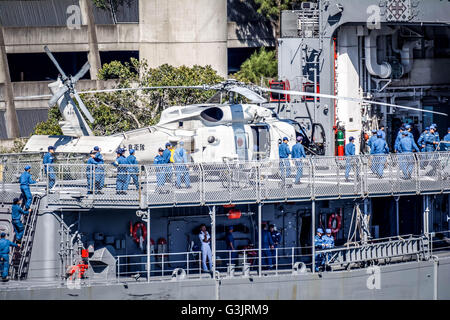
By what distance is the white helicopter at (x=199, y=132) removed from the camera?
82.8ft

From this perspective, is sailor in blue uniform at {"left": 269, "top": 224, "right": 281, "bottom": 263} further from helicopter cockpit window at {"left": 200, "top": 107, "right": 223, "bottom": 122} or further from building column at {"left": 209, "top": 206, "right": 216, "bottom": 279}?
helicopter cockpit window at {"left": 200, "top": 107, "right": 223, "bottom": 122}

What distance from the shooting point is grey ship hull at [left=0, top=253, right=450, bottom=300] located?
69.3 ft

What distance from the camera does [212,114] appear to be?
25656 millimetres

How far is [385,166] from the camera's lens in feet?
80.3

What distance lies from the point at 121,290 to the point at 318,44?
11877mm

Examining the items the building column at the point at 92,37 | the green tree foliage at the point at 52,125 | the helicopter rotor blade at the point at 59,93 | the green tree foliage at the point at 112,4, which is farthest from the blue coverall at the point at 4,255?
the green tree foliage at the point at 112,4

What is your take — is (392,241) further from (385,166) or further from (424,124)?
(424,124)

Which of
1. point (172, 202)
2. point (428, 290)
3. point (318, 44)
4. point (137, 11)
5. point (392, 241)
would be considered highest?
point (137, 11)

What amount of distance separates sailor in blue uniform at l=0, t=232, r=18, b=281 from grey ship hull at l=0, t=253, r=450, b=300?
0.42 metres

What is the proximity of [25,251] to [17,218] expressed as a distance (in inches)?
34.6

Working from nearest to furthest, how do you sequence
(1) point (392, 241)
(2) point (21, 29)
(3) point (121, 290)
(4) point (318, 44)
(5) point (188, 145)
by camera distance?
(3) point (121, 290) → (1) point (392, 241) → (5) point (188, 145) → (4) point (318, 44) → (2) point (21, 29)

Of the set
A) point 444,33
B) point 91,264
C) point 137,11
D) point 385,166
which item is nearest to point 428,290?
point 385,166

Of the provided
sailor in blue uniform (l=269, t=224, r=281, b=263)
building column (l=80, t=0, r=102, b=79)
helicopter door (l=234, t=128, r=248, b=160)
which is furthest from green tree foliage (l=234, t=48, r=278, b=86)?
sailor in blue uniform (l=269, t=224, r=281, b=263)

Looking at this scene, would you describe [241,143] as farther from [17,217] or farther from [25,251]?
[25,251]
